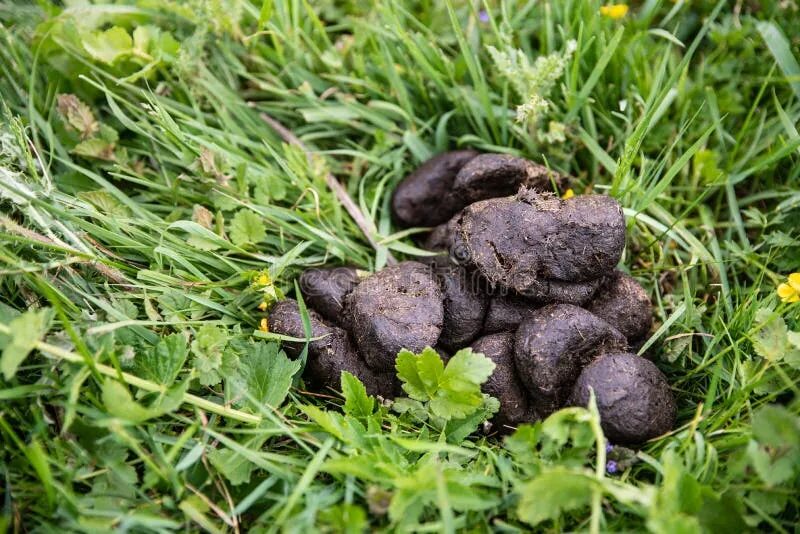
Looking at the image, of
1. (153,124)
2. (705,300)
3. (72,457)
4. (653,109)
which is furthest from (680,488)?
(153,124)

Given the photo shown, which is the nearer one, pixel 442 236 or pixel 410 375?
pixel 410 375

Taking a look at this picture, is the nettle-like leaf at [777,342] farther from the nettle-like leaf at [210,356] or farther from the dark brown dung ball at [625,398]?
the nettle-like leaf at [210,356]

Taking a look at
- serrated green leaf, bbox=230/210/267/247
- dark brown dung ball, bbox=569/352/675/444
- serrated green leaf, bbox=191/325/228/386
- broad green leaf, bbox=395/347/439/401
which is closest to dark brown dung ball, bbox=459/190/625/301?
dark brown dung ball, bbox=569/352/675/444

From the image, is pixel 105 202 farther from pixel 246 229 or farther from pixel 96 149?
pixel 246 229

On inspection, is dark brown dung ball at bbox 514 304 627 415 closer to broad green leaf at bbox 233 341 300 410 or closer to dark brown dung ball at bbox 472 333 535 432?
dark brown dung ball at bbox 472 333 535 432

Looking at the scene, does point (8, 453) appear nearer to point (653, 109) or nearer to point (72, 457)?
point (72, 457)

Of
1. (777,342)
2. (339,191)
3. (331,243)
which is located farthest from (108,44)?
(777,342)
